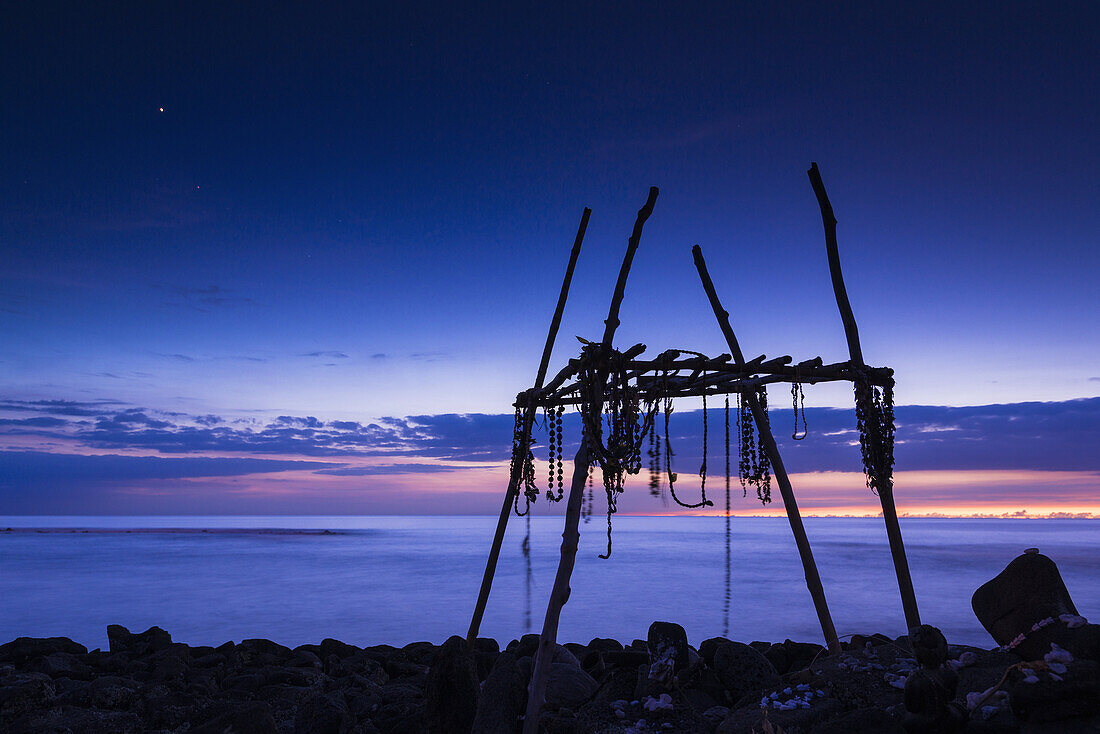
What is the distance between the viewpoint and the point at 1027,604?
675 cm

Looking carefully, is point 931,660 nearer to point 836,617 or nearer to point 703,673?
point 703,673

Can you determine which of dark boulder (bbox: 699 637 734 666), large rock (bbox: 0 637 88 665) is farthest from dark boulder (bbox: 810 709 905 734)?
large rock (bbox: 0 637 88 665)

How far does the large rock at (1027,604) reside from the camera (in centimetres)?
638

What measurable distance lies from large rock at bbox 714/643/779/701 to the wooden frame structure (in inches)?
35.1

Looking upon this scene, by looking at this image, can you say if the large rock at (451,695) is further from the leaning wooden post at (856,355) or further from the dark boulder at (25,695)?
the dark boulder at (25,695)

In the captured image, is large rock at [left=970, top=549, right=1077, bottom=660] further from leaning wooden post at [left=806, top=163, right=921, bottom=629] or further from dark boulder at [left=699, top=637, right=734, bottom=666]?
dark boulder at [left=699, top=637, right=734, bottom=666]

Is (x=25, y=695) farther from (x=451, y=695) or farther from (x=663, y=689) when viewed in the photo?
(x=663, y=689)

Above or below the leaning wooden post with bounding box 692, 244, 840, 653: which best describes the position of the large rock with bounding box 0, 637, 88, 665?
below

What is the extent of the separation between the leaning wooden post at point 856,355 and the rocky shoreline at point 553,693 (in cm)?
83

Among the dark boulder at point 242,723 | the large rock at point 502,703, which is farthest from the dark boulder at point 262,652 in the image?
the large rock at point 502,703

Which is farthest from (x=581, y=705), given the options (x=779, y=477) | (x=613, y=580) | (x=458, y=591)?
(x=613, y=580)

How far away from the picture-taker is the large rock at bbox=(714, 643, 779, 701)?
333 inches

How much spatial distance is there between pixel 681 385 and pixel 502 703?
402 centimetres

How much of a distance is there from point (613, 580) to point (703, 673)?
24379mm
